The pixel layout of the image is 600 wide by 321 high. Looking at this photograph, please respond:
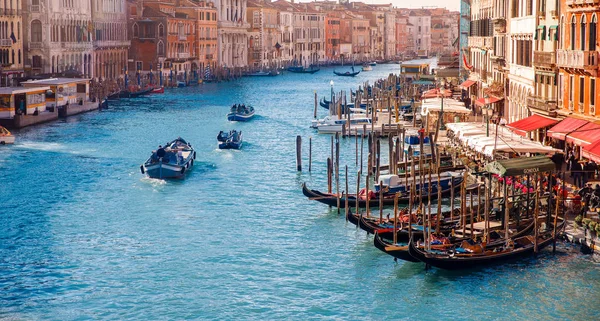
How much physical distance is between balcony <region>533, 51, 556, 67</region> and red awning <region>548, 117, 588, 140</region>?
207cm

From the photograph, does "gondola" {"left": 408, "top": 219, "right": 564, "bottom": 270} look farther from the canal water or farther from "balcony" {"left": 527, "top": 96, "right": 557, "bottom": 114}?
"balcony" {"left": 527, "top": 96, "right": 557, "bottom": 114}

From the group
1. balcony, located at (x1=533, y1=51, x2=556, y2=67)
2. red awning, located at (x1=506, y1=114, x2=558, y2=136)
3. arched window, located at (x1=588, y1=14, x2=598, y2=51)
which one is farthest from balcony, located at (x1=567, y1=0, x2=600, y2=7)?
red awning, located at (x1=506, y1=114, x2=558, y2=136)

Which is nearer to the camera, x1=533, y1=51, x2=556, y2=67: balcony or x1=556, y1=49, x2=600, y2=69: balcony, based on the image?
x1=556, y1=49, x2=600, y2=69: balcony

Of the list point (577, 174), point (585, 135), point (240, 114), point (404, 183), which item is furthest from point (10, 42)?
point (585, 135)

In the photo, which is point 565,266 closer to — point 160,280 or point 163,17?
point 160,280

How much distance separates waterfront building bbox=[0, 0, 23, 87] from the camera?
5012cm

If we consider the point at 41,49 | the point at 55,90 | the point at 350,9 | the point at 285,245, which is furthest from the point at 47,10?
the point at 350,9

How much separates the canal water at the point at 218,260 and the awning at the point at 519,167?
1.63 meters

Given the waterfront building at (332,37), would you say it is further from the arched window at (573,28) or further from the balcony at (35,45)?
the arched window at (573,28)

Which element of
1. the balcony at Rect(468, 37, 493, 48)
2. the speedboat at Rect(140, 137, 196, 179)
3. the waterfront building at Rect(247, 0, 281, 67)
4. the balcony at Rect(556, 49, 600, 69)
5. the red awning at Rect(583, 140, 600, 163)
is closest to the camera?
the red awning at Rect(583, 140, 600, 163)

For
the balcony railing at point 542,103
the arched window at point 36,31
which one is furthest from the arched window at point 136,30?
the balcony railing at point 542,103

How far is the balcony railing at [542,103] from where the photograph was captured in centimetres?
2457

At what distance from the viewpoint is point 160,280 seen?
17734 millimetres

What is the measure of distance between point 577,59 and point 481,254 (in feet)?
22.2
